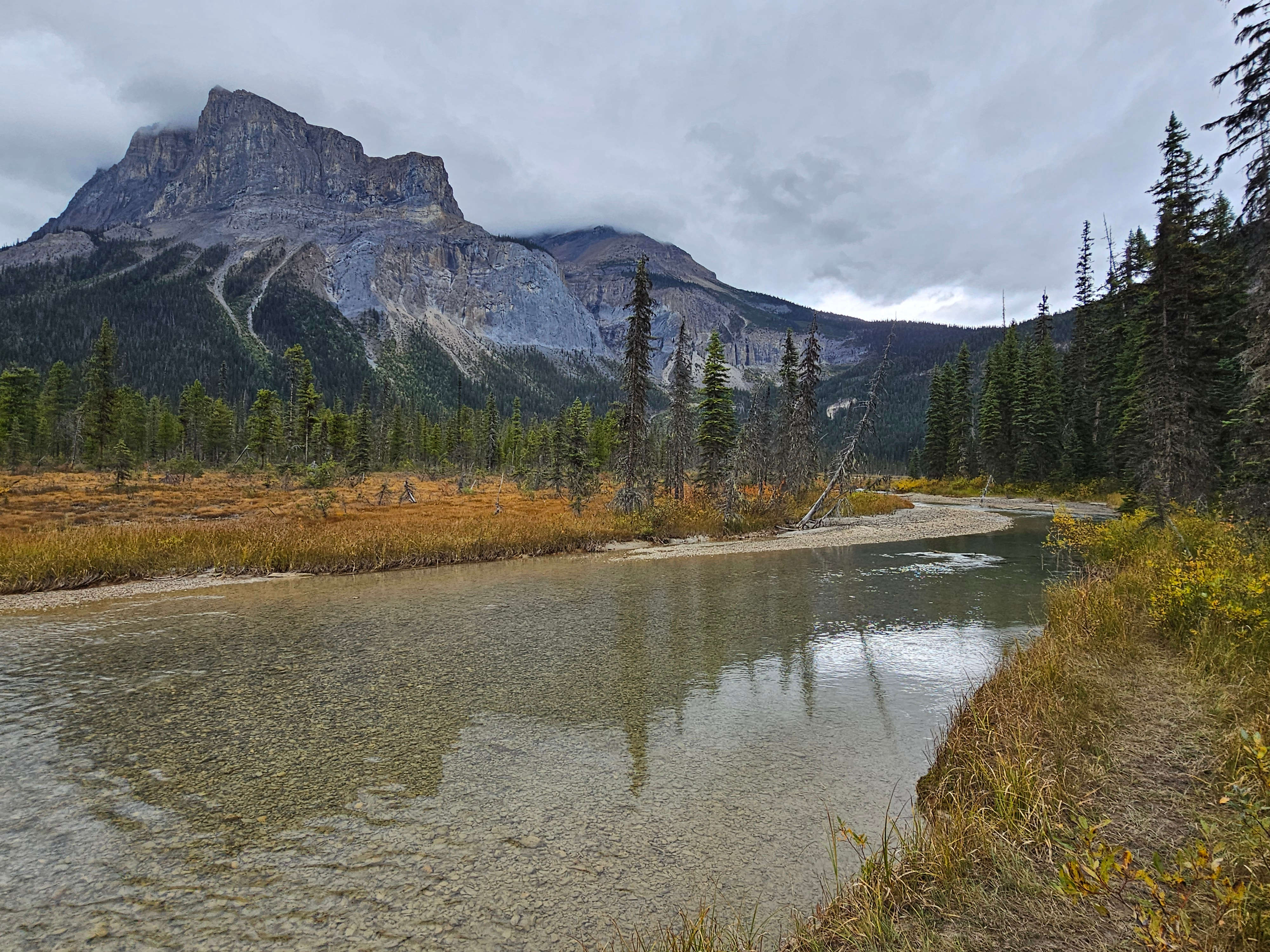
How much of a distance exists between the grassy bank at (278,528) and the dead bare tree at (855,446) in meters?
2.13

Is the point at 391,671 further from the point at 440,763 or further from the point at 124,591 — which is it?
the point at 124,591

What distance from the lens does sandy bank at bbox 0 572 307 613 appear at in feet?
47.1

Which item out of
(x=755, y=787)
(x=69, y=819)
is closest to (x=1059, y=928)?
(x=755, y=787)

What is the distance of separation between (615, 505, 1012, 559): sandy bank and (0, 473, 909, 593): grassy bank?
2.23 metres

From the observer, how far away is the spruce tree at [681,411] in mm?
39469

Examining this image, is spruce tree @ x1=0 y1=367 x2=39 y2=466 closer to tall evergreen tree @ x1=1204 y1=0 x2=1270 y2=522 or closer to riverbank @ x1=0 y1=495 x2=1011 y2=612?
riverbank @ x1=0 y1=495 x2=1011 y2=612

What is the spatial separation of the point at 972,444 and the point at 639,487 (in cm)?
4770

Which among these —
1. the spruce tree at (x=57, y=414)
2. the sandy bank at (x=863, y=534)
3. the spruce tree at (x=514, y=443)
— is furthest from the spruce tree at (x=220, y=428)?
the sandy bank at (x=863, y=534)

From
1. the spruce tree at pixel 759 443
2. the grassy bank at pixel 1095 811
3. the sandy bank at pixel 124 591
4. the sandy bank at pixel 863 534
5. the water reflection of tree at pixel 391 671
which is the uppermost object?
the spruce tree at pixel 759 443

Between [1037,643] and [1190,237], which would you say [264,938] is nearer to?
[1037,643]

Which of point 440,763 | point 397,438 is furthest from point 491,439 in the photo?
point 440,763

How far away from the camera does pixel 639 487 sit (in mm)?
36906

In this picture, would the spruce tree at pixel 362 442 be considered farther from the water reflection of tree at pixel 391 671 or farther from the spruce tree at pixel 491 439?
the water reflection of tree at pixel 391 671

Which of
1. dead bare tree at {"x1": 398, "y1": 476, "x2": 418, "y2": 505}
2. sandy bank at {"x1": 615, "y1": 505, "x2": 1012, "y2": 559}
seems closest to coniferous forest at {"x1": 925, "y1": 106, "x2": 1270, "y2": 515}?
sandy bank at {"x1": 615, "y1": 505, "x2": 1012, "y2": 559}
